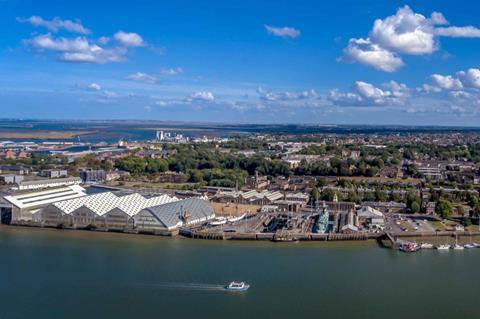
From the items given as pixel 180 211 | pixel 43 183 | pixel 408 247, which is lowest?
pixel 408 247

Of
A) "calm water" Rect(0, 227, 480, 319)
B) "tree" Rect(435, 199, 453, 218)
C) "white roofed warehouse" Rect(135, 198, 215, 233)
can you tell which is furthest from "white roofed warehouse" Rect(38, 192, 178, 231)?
"tree" Rect(435, 199, 453, 218)

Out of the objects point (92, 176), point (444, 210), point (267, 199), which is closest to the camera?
point (444, 210)

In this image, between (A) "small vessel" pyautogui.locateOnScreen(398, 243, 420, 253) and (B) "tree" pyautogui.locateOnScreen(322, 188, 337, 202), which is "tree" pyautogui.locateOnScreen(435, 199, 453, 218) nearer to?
(A) "small vessel" pyautogui.locateOnScreen(398, 243, 420, 253)

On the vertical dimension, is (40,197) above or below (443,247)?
above

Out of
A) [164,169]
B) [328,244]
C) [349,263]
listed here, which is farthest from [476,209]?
[164,169]

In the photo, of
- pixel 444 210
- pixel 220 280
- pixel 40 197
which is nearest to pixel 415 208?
pixel 444 210

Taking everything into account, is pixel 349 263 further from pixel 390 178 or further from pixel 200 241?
pixel 390 178

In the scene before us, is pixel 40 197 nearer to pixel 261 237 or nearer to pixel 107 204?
pixel 107 204
